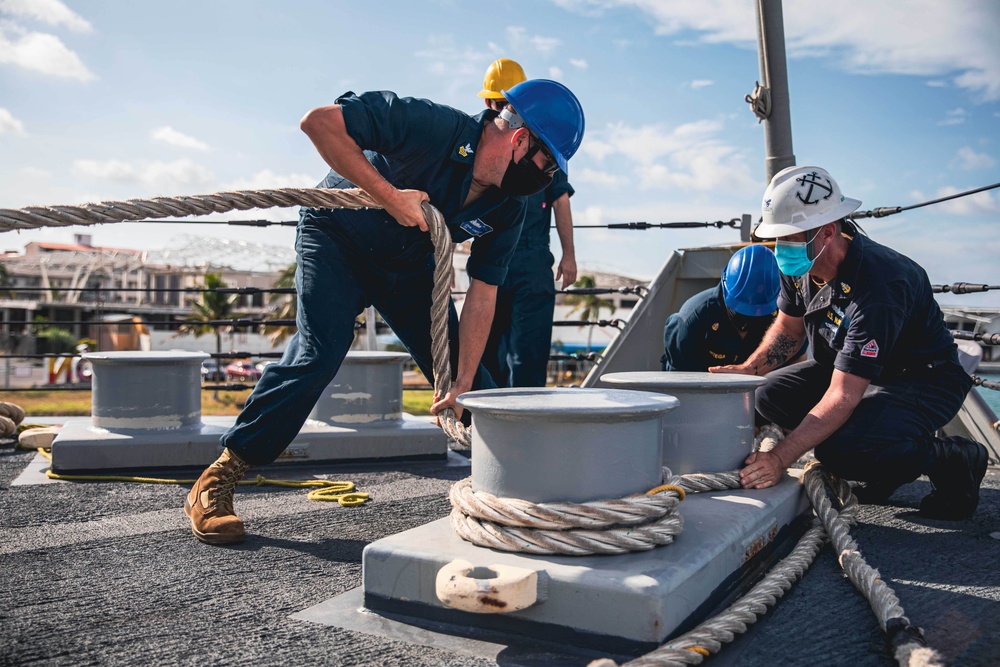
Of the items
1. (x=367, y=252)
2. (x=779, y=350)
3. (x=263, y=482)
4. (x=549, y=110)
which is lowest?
(x=263, y=482)

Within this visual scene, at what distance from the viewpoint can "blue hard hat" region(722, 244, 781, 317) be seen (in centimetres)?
337

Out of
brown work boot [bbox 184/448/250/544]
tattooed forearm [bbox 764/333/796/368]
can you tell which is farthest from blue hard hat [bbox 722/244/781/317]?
brown work boot [bbox 184/448/250/544]

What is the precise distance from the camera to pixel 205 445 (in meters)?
3.53

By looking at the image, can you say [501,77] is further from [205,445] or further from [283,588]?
[283,588]

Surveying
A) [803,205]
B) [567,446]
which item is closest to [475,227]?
[567,446]

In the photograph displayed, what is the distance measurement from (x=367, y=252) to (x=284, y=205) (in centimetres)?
31

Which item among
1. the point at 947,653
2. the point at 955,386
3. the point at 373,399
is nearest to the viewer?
the point at 947,653

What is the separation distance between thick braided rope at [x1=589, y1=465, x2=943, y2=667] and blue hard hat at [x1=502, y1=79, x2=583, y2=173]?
1.24 m

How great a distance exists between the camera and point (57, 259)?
3290 inches

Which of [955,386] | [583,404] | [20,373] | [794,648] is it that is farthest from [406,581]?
[20,373]

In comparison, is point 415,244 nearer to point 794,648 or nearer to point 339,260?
point 339,260

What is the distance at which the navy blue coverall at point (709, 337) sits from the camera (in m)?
3.57

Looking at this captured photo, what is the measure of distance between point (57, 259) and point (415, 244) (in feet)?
307

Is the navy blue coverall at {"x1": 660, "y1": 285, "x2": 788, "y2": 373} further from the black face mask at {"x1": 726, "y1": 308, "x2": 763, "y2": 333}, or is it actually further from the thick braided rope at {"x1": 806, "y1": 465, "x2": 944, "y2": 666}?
the thick braided rope at {"x1": 806, "y1": 465, "x2": 944, "y2": 666}
